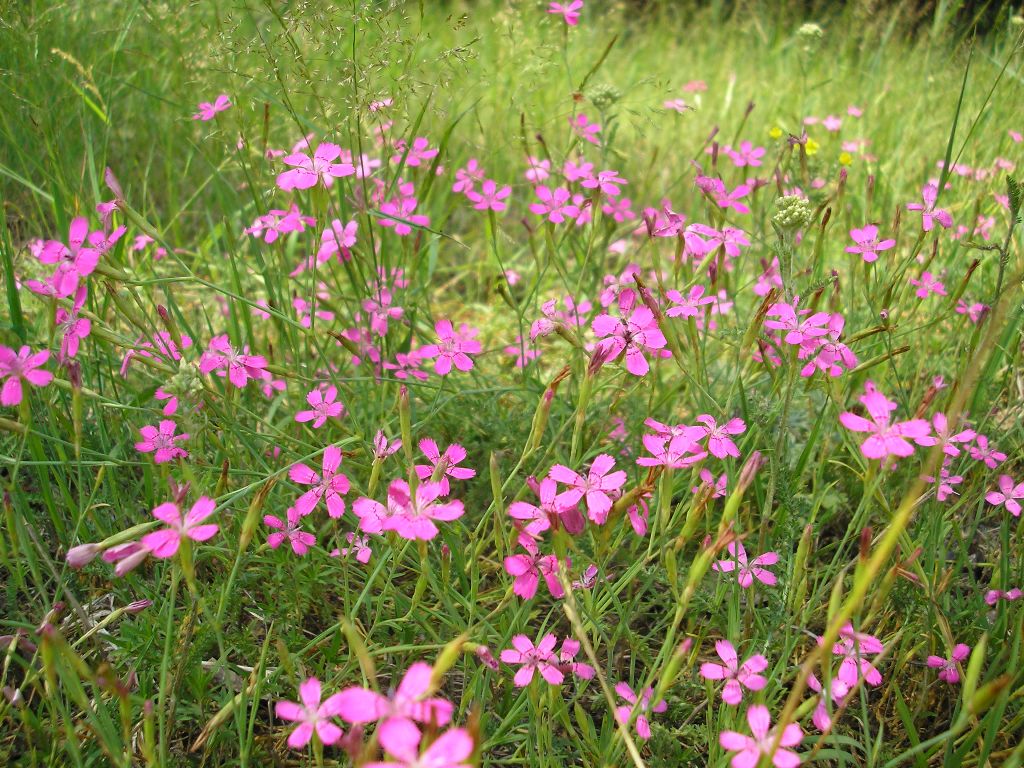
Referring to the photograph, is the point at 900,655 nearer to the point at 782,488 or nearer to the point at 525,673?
the point at 782,488

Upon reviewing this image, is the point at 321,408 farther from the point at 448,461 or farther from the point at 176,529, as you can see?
the point at 176,529

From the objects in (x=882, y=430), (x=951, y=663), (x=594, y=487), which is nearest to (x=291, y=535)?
(x=594, y=487)

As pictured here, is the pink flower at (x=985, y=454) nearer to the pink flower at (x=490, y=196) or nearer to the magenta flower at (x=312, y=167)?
the pink flower at (x=490, y=196)

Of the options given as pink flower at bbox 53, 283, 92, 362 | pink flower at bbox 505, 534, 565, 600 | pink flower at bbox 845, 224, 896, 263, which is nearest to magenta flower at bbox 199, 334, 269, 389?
pink flower at bbox 53, 283, 92, 362

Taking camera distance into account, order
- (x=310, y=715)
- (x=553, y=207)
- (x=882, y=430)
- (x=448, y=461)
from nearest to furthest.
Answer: (x=310, y=715) → (x=882, y=430) → (x=448, y=461) → (x=553, y=207)

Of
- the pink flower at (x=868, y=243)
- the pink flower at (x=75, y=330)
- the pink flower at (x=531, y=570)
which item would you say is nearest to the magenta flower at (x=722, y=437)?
the pink flower at (x=531, y=570)

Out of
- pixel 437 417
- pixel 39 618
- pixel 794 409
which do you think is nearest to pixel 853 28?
pixel 794 409

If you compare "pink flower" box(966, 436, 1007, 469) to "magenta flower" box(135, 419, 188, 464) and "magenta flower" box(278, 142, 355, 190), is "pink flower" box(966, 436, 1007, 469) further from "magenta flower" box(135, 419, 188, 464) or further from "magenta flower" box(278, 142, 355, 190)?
"magenta flower" box(135, 419, 188, 464)

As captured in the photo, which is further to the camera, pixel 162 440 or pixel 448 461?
pixel 162 440
